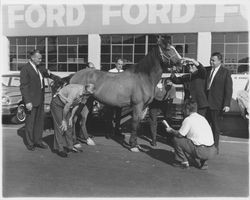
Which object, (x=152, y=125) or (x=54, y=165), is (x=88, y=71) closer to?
(x=152, y=125)

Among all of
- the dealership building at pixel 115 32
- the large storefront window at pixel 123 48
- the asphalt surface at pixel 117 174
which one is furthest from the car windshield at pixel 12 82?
the large storefront window at pixel 123 48

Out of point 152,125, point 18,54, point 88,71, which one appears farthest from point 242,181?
point 18,54

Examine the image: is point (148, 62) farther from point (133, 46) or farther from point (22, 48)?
point (22, 48)

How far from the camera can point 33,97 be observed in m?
6.18

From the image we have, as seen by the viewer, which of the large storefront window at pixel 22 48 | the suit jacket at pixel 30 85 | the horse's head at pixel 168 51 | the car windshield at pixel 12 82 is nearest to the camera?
the horse's head at pixel 168 51

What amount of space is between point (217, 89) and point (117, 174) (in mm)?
2571

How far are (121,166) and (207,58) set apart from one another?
1116 cm

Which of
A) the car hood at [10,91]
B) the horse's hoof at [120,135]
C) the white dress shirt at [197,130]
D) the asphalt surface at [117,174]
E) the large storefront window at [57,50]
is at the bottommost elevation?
the asphalt surface at [117,174]

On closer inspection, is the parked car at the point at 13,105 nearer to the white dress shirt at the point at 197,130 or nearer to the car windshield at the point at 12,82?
the car windshield at the point at 12,82

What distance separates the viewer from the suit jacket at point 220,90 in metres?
5.79

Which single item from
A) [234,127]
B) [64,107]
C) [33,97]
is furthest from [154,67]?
[234,127]

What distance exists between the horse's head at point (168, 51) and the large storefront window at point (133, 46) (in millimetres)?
9516

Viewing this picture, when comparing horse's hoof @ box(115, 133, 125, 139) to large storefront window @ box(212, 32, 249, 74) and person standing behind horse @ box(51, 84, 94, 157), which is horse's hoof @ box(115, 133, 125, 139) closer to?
person standing behind horse @ box(51, 84, 94, 157)

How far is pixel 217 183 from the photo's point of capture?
4512mm
